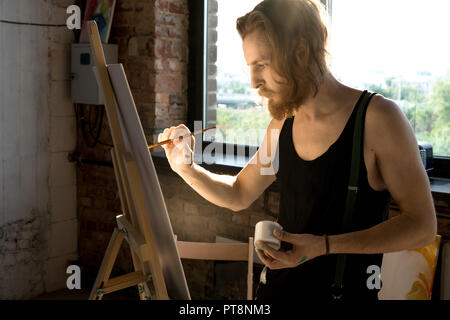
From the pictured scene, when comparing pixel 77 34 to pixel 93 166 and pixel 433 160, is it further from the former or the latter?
pixel 433 160

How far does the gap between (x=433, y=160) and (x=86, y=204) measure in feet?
7.40

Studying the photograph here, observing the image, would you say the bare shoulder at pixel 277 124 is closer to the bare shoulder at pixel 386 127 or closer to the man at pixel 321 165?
the man at pixel 321 165

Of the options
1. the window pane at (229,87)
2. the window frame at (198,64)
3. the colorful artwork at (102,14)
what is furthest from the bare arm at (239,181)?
the colorful artwork at (102,14)

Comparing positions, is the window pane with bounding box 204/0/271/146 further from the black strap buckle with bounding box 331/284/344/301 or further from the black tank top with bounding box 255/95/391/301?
the black strap buckle with bounding box 331/284/344/301

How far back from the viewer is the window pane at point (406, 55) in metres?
2.45

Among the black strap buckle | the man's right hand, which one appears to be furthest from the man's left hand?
the man's right hand

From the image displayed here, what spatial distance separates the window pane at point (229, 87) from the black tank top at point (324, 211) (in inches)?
61.5

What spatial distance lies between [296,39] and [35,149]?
8.06 ft

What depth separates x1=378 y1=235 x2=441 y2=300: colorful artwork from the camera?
7.18 ft

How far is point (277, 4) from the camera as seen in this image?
1438 mm

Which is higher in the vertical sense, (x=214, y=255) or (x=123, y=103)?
(x=123, y=103)
